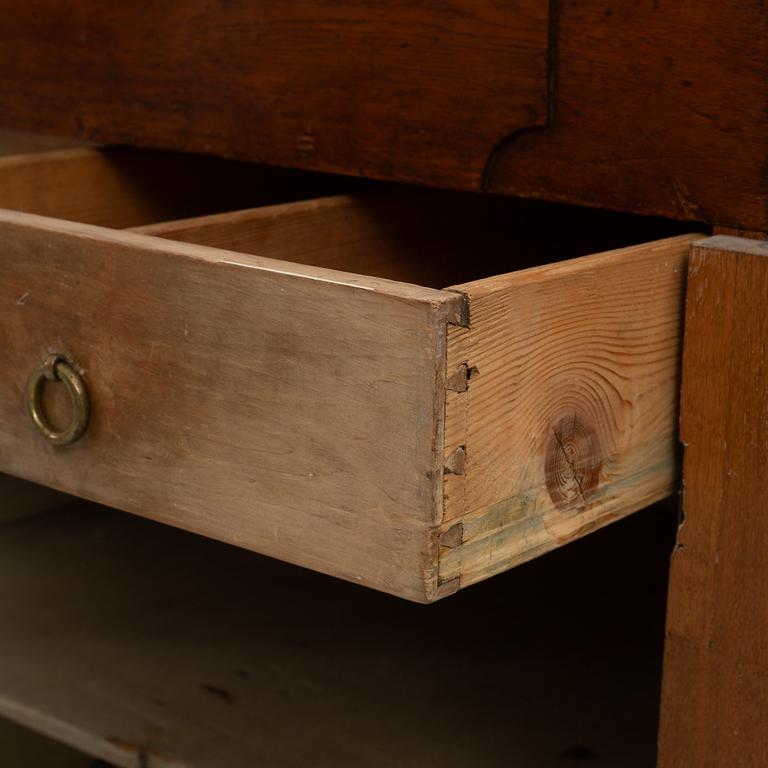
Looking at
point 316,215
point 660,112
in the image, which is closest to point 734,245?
point 660,112

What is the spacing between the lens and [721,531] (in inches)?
28.9

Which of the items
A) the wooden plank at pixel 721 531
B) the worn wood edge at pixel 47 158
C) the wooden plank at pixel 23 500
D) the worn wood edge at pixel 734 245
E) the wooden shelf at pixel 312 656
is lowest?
the wooden plank at pixel 23 500

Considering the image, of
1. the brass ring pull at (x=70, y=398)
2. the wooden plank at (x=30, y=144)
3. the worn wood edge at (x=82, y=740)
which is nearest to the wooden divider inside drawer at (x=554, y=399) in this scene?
the brass ring pull at (x=70, y=398)

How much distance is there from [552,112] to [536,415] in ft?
0.77

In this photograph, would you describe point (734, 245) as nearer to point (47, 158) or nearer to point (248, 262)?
point (248, 262)

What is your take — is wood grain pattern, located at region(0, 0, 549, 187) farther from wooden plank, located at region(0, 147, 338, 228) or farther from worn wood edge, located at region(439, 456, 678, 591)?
worn wood edge, located at region(439, 456, 678, 591)

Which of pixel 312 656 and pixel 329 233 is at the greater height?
pixel 329 233

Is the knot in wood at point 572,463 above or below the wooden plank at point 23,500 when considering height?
above

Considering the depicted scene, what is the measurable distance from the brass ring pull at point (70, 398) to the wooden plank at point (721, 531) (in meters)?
0.31

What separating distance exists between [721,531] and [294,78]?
0.42 m

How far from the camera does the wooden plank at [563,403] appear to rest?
61 centimetres

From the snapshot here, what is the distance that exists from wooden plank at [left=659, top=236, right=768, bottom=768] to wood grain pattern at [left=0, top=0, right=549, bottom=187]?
0.18 metres

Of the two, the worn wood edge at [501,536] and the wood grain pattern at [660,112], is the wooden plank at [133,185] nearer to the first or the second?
the wood grain pattern at [660,112]

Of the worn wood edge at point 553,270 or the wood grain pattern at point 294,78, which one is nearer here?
the worn wood edge at point 553,270
